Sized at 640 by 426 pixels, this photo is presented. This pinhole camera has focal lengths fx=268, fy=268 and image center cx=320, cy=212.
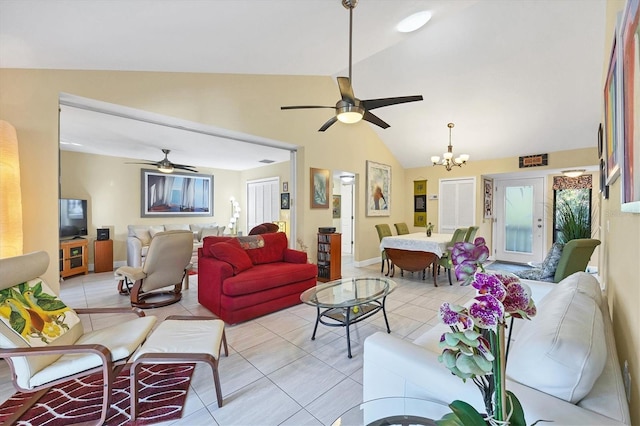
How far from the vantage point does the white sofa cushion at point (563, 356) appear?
0.82m

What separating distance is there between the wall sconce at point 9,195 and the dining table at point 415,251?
183 inches

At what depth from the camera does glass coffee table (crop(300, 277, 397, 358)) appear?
94.0 inches

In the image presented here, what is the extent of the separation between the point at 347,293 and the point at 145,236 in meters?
5.08

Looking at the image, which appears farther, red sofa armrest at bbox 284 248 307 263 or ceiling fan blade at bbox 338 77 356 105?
red sofa armrest at bbox 284 248 307 263

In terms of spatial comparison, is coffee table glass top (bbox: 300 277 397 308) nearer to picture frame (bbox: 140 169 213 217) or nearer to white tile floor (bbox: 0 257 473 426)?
white tile floor (bbox: 0 257 473 426)

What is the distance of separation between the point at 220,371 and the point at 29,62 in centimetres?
311

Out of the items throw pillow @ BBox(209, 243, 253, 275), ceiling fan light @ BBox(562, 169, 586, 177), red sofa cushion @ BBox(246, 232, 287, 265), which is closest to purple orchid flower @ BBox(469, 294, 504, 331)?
throw pillow @ BBox(209, 243, 253, 275)

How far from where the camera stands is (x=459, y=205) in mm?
6523

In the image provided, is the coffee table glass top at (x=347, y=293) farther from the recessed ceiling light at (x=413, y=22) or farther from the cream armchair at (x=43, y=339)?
the recessed ceiling light at (x=413, y=22)

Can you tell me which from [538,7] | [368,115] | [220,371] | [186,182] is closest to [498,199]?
[538,7]

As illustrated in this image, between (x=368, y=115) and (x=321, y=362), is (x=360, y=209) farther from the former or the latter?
(x=321, y=362)

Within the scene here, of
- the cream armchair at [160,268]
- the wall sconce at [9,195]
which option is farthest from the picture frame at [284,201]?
the wall sconce at [9,195]

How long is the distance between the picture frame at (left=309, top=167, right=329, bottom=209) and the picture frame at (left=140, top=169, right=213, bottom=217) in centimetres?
409

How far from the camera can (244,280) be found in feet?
9.76
